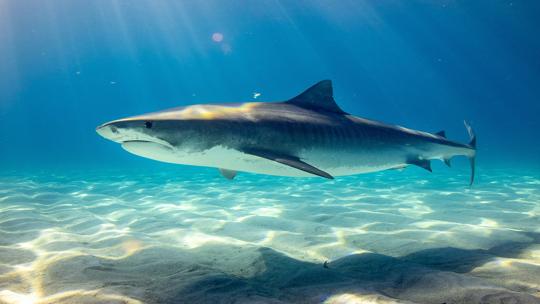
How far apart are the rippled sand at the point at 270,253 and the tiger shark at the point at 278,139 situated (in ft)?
3.53

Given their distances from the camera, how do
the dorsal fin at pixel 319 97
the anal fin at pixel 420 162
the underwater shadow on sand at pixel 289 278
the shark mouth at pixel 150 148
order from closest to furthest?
the underwater shadow on sand at pixel 289 278 → the shark mouth at pixel 150 148 → the dorsal fin at pixel 319 97 → the anal fin at pixel 420 162

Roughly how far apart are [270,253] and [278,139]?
1474 mm

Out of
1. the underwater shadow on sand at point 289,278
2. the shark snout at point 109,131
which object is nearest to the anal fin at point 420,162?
the underwater shadow on sand at point 289,278

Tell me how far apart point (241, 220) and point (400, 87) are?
117999 millimetres

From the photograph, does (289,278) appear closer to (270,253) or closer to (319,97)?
(270,253)

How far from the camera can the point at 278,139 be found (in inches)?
163

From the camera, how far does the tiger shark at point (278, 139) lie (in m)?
3.40

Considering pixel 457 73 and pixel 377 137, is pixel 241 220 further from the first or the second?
pixel 457 73

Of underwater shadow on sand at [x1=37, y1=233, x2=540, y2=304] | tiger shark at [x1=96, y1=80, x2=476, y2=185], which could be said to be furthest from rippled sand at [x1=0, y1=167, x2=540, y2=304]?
tiger shark at [x1=96, y1=80, x2=476, y2=185]

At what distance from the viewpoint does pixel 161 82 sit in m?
109

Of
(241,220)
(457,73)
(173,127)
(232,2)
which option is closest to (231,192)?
(241,220)

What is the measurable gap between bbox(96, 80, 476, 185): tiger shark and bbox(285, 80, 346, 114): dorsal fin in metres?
0.02

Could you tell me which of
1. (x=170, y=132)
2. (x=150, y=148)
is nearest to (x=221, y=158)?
(x=170, y=132)

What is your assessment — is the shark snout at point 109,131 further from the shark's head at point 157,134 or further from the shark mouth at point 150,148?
the shark mouth at point 150,148
